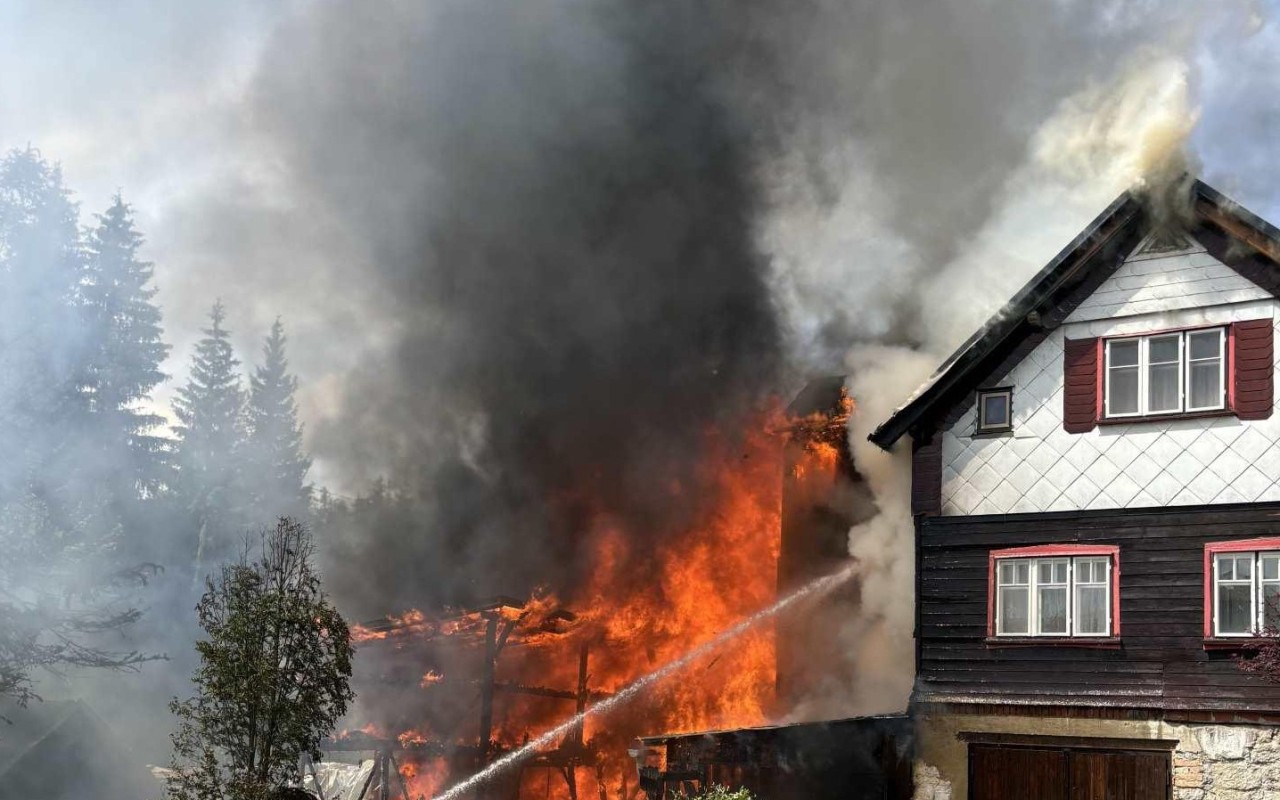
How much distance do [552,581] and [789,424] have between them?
25.0ft

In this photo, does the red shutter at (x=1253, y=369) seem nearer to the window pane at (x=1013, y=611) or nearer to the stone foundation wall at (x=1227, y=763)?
the window pane at (x=1013, y=611)

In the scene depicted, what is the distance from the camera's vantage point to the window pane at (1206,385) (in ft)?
55.8

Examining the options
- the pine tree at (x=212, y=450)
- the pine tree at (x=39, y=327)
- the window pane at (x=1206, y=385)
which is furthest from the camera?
the pine tree at (x=212, y=450)

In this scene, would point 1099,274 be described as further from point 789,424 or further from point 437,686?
point 437,686

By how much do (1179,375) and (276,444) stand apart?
47.6 metres

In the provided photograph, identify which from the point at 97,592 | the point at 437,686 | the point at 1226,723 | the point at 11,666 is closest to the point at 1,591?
the point at 11,666

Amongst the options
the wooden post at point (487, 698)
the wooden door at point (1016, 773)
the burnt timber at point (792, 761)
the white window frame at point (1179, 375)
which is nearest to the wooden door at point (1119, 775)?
the wooden door at point (1016, 773)

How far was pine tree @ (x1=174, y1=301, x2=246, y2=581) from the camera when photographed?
4966 cm

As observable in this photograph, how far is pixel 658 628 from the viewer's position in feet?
98.4

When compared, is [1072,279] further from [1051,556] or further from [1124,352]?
[1051,556]

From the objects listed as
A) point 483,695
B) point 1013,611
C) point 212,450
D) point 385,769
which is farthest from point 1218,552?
point 212,450

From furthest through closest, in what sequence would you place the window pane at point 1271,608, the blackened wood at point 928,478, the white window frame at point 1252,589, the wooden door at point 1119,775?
the blackened wood at point 928,478, the wooden door at point 1119,775, the white window frame at point 1252,589, the window pane at point 1271,608

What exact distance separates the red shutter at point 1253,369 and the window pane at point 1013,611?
3.99m

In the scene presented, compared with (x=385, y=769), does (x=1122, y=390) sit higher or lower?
higher
